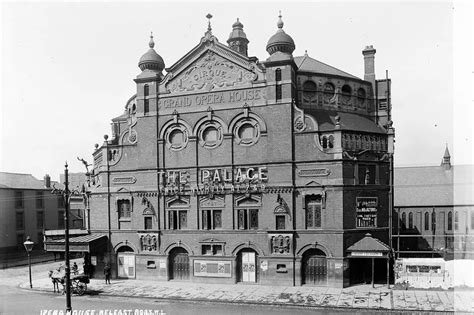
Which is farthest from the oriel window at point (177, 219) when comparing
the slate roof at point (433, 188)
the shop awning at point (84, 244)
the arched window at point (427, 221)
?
the arched window at point (427, 221)

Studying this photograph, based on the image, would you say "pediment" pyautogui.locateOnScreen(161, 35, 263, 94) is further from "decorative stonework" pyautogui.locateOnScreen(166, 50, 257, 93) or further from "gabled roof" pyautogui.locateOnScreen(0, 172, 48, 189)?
"gabled roof" pyautogui.locateOnScreen(0, 172, 48, 189)

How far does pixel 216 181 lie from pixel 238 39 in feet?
63.6

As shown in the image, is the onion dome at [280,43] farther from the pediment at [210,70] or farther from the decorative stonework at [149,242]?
the decorative stonework at [149,242]

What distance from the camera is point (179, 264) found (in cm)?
3272

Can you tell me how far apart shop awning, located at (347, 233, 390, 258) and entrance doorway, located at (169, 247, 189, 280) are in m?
12.6

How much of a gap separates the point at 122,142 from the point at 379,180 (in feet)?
68.8

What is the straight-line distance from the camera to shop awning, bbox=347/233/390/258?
28109 mm

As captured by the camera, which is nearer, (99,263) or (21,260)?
(99,263)

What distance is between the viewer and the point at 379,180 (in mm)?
30891

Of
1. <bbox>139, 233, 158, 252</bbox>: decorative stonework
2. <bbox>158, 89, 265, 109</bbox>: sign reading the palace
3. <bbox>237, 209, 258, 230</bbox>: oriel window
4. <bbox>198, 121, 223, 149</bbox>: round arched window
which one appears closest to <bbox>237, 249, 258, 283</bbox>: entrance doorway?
<bbox>237, 209, 258, 230</bbox>: oriel window

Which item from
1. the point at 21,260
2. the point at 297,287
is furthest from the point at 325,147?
the point at 21,260

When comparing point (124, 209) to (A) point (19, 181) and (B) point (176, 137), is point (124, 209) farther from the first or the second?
(A) point (19, 181)

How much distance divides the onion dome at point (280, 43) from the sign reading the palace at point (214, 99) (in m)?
3.30

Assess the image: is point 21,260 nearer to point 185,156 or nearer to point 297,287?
point 185,156
